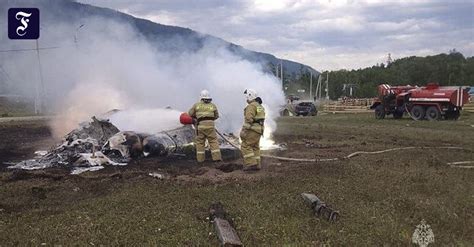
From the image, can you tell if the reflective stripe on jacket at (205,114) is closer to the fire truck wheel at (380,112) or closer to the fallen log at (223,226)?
the fallen log at (223,226)

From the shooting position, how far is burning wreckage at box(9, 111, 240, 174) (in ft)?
38.3

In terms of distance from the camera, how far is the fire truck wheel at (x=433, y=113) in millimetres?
27766

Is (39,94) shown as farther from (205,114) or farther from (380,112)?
(205,114)

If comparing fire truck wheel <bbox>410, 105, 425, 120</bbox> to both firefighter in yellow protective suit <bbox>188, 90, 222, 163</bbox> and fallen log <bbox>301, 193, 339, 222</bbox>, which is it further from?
fallen log <bbox>301, 193, 339, 222</bbox>

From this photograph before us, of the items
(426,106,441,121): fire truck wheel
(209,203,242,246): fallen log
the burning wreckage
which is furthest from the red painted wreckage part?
(209,203,242,246): fallen log

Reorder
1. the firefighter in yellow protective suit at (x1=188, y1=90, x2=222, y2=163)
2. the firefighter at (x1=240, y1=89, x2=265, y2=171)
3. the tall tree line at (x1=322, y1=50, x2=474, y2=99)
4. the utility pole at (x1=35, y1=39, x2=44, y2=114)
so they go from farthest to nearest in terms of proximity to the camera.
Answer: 1. the tall tree line at (x1=322, y1=50, x2=474, y2=99)
2. the utility pole at (x1=35, y1=39, x2=44, y2=114)
3. the firefighter in yellow protective suit at (x1=188, y1=90, x2=222, y2=163)
4. the firefighter at (x1=240, y1=89, x2=265, y2=171)

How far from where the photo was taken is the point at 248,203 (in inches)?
305

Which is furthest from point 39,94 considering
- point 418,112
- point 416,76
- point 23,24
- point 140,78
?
point 416,76

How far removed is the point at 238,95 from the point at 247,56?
1.67 meters

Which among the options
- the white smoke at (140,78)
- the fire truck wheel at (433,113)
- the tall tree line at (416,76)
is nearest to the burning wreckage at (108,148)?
the white smoke at (140,78)

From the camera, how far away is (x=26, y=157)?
1318cm

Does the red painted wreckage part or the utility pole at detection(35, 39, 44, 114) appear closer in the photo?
the red painted wreckage part

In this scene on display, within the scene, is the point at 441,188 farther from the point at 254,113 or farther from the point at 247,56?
the point at 247,56

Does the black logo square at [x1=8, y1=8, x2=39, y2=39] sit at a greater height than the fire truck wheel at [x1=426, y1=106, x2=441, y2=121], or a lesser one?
greater
